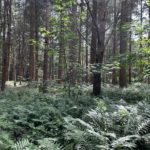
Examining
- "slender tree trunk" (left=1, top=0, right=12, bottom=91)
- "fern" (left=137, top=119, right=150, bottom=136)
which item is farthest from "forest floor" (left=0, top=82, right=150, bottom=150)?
"slender tree trunk" (left=1, top=0, right=12, bottom=91)

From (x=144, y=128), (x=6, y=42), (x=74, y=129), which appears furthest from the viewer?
(x=6, y=42)

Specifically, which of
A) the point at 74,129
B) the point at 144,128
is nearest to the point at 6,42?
the point at 74,129

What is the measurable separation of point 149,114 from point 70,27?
666 centimetres

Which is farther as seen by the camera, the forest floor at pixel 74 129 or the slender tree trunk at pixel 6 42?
the slender tree trunk at pixel 6 42

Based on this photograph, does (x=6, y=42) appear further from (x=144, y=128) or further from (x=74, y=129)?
(x=144, y=128)

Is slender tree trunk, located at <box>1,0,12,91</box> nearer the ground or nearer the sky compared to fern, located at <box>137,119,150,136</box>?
nearer the sky

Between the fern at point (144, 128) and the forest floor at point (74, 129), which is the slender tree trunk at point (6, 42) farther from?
the fern at point (144, 128)

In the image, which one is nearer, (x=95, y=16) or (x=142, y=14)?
(x=95, y=16)

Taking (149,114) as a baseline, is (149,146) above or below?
below

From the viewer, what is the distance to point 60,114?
25.4 feet

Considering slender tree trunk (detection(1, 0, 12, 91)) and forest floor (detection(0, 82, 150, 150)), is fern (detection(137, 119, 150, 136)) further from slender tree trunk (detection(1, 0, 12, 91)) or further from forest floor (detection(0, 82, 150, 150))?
slender tree trunk (detection(1, 0, 12, 91))

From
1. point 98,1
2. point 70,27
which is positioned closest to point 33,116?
point 70,27

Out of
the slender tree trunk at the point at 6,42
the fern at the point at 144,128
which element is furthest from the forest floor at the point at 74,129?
the slender tree trunk at the point at 6,42

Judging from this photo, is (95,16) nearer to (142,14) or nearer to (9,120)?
Result: (9,120)
